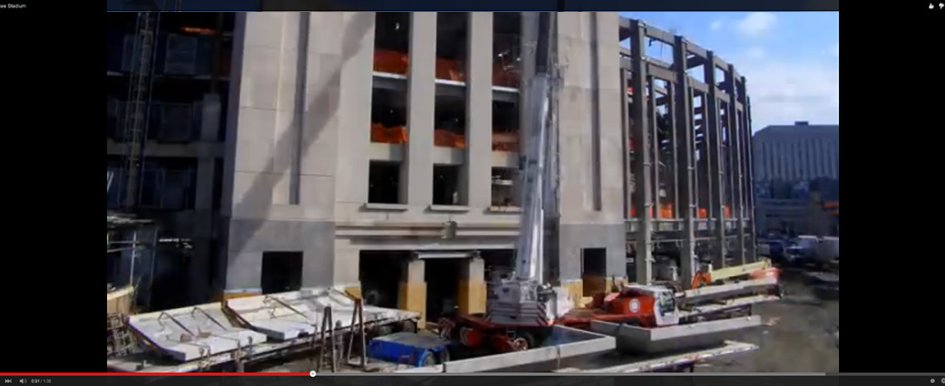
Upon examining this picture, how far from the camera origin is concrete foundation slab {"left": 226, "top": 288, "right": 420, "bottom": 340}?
2.23 metres

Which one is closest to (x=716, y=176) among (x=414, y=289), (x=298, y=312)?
(x=414, y=289)

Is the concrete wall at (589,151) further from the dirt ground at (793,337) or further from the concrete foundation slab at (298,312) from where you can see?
the concrete foundation slab at (298,312)

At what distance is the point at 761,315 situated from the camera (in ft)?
7.77

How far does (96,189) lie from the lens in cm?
203

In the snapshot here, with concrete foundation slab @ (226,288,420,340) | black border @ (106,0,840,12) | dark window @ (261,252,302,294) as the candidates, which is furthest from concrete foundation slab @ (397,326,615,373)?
black border @ (106,0,840,12)

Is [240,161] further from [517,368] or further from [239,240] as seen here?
[517,368]

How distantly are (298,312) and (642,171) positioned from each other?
1751 mm

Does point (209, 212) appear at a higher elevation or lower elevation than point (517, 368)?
higher

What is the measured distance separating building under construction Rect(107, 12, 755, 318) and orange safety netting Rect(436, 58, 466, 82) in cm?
1

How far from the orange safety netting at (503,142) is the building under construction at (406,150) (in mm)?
10

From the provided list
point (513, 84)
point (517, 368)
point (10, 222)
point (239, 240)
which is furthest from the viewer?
point (513, 84)

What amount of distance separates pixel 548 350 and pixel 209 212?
1697mm

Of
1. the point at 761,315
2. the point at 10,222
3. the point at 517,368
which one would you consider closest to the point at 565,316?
the point at 517,368

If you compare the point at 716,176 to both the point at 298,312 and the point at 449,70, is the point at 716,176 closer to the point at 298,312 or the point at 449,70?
the point at 449,70
